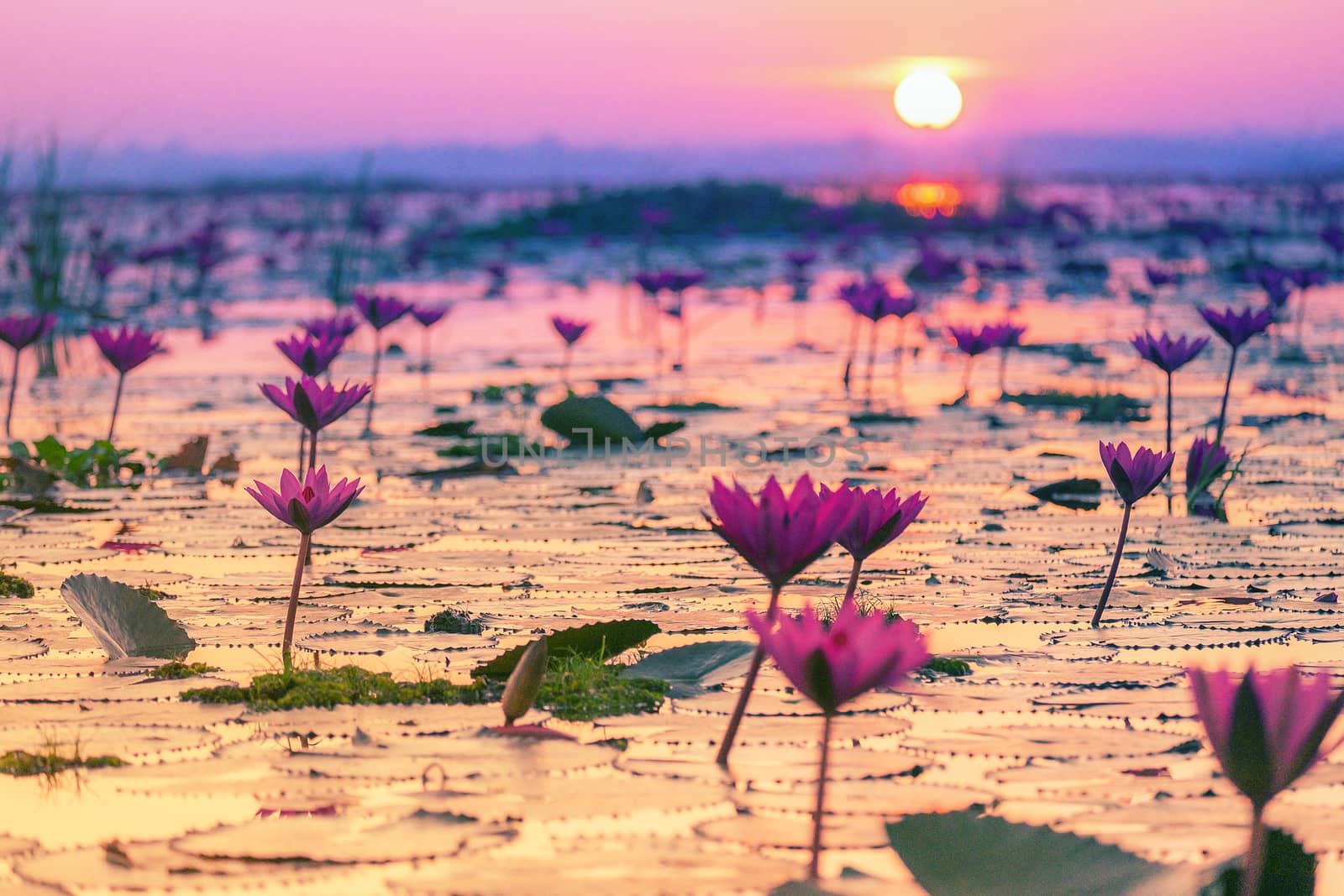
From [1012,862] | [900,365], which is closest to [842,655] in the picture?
[1012,862]

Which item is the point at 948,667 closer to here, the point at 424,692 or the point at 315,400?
the point at 424,692

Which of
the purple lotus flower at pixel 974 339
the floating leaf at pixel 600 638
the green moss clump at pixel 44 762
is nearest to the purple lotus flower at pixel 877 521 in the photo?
the floating leaf at pixel 600 638

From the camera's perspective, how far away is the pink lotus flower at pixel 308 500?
8.57 feet

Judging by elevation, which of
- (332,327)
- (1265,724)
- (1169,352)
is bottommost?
(1265,724)

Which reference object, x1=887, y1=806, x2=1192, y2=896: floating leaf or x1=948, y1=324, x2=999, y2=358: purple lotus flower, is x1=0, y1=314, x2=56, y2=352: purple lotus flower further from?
x1=887, y1=806, x2=1192, y2=896: floating leaf

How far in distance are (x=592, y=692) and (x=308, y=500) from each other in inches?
22.8

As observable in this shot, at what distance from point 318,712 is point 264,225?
82.9ft

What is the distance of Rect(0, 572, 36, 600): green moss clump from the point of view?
3.39m

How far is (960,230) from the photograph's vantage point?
23.5 meters

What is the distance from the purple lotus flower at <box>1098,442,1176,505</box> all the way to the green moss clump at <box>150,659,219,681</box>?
5.64ft

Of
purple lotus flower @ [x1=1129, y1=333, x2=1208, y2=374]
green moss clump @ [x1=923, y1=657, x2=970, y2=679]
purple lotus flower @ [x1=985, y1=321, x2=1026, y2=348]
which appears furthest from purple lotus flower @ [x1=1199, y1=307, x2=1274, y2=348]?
green moss clump @ [x1=923, y1=657, x2=970, y2=679]

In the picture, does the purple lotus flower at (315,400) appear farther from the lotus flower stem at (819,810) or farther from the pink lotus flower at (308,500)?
the lotus flower stem at (819,810)

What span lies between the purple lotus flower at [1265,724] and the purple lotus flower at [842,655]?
12.1 inches

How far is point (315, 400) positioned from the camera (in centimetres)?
341
